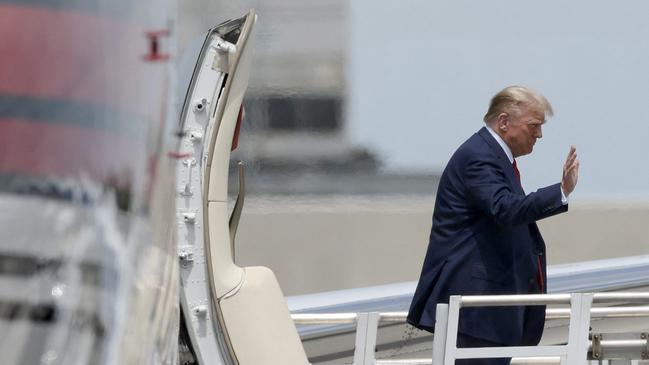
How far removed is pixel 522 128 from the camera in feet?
8.05

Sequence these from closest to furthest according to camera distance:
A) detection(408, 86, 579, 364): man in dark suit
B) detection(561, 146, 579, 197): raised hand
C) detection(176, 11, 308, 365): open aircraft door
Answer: detection(176, 11, 308, 365): open aircraft door
detection(561, 146, 579, 197): raised hand
detection(408, 86, 579, 364): man in dark suit

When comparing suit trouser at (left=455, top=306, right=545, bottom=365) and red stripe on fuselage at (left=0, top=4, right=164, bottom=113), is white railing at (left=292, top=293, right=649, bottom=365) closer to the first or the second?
suit trouser at (left=455, top=306, right=545, bottom=365)

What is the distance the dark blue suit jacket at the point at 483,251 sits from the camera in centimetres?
237

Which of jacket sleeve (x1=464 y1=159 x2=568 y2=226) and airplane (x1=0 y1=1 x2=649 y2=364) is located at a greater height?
airplane (x1=0 y1=1 x2=649 y2=364)

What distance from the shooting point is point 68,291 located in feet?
2.35

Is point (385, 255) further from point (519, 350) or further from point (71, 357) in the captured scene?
point (71, 357)

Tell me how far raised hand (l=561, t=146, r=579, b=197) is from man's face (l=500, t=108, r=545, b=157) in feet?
0.59

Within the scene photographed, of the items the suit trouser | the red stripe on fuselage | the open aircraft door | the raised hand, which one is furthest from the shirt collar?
the red stripe on fuselage

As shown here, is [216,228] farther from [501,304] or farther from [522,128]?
[522,128]

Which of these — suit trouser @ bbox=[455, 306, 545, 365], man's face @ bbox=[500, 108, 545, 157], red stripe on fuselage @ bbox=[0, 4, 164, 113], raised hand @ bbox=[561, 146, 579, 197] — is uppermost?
red stripe on fuselage @ bbox=[0, 4, 164, 113]

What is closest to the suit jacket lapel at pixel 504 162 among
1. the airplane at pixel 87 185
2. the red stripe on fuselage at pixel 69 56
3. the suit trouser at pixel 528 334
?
the suit trouser at pixel 528 334

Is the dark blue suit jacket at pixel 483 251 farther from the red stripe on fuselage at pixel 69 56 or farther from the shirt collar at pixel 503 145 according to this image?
the red stripe on fuselage at pixel 69 56

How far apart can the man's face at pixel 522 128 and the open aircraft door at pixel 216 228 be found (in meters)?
0.84

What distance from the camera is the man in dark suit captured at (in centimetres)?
237
